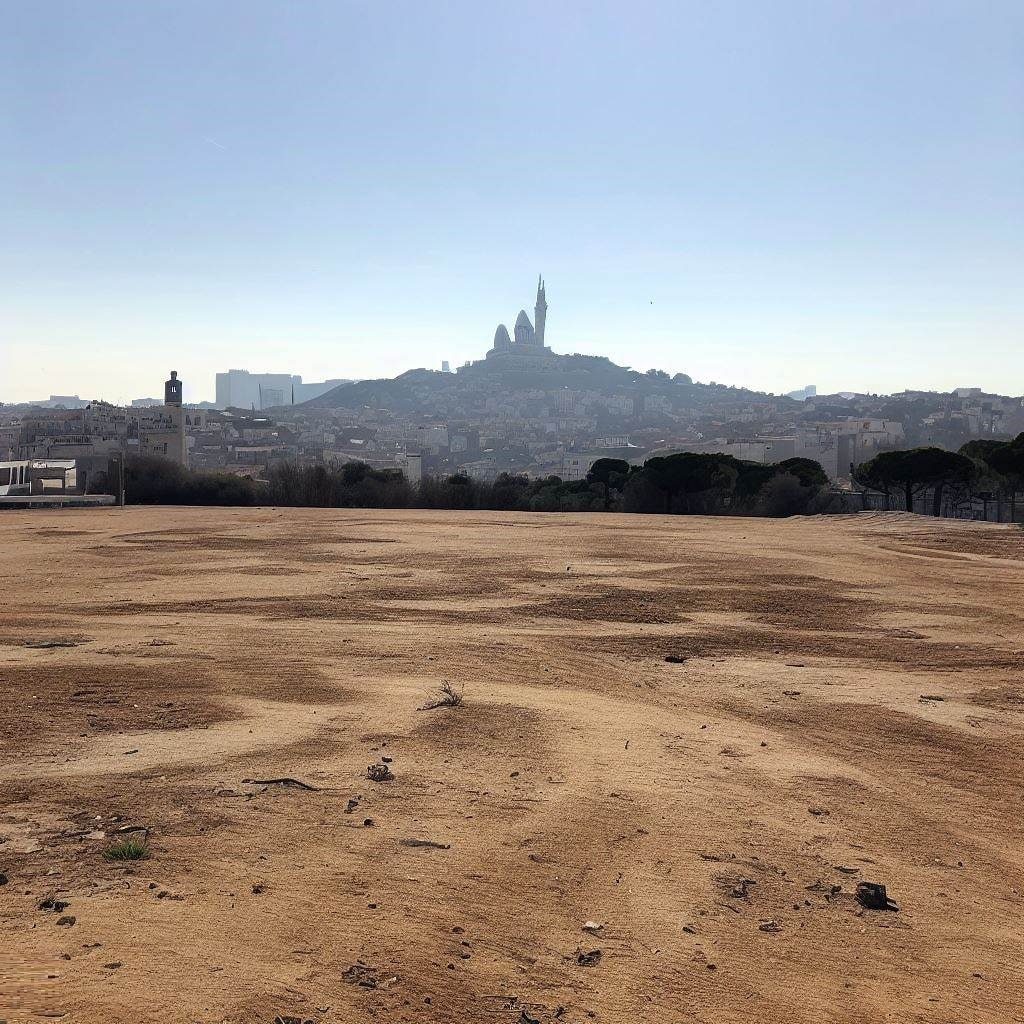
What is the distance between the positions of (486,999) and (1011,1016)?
2291mm

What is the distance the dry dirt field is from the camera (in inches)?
167

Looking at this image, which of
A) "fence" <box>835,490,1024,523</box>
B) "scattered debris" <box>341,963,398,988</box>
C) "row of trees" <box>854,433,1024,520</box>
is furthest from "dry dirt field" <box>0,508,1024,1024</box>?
"fence" <box>835,490,1024,523</box>

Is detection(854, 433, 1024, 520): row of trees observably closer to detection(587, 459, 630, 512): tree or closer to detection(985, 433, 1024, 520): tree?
detection(985, 433, 1024, 520): tree

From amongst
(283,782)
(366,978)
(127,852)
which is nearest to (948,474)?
(283,782)

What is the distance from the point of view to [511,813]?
239 inches

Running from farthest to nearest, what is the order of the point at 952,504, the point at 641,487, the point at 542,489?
the point at 542,489 → the point at 641,487 → the point at 952,504

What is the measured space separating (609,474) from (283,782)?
39.5 metres

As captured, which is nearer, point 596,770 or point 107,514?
point 596,770

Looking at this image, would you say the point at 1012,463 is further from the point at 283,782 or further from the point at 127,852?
the point at 127,852

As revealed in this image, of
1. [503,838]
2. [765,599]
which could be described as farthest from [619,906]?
[765,599]

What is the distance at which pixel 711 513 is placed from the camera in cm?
4122

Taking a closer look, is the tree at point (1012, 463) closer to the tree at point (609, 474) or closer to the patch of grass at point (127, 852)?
the tree at point (609, 474)

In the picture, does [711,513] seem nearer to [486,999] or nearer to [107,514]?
[107,514]

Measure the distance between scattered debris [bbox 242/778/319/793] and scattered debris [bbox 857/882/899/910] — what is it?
3.35 meters
